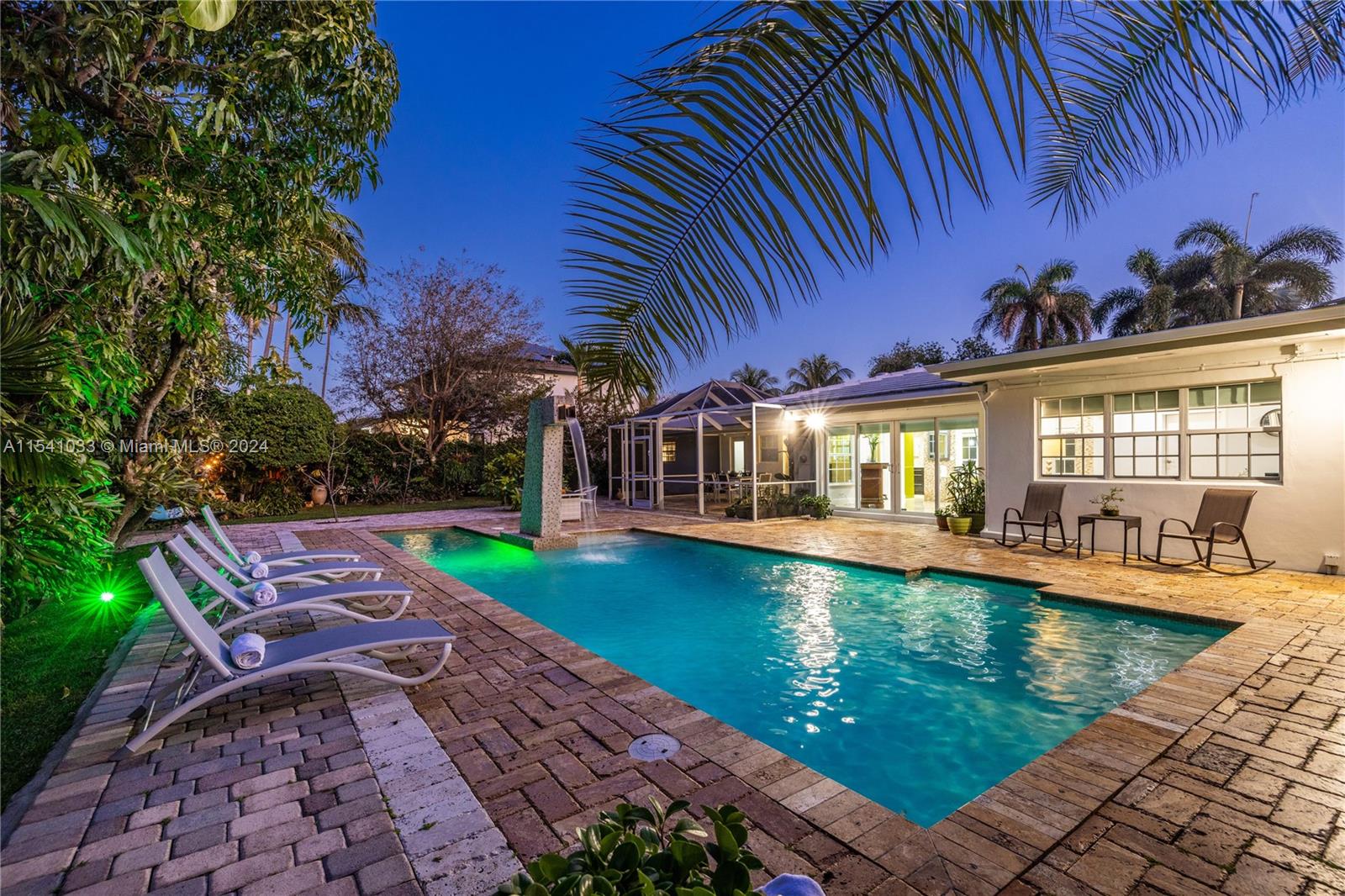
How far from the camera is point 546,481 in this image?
38.2ft

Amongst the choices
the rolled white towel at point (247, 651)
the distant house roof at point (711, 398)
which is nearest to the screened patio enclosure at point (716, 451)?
the distant house roof at point (711, 398)

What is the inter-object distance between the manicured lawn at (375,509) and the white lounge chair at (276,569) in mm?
9703

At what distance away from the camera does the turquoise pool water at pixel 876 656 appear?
163 inches

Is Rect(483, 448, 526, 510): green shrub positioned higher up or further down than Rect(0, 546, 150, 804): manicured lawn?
higher up

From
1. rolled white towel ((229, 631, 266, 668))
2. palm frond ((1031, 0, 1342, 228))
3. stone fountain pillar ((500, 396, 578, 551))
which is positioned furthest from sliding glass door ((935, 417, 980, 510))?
palm frond ((1031, 0, 1342, 228))

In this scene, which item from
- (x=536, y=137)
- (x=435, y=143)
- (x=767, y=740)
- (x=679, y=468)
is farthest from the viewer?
(x=679, y=468)

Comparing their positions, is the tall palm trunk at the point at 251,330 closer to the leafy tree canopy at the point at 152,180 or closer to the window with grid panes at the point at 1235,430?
the leafy tree canopy at the point at 152,180

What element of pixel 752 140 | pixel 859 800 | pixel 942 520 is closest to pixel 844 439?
pixel 942 520

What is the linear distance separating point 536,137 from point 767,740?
422cm

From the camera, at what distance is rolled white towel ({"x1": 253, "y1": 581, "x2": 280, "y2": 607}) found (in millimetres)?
5094

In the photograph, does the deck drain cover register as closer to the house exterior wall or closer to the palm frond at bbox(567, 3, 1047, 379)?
the palm frond at bbox(567, 3, 1047, 379)

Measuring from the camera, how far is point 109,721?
12.2 feet

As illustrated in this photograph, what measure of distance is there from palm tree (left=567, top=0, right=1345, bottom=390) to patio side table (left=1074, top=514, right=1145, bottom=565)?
9.17 m

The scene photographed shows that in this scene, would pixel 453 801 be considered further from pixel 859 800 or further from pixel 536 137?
pixel 536 137
